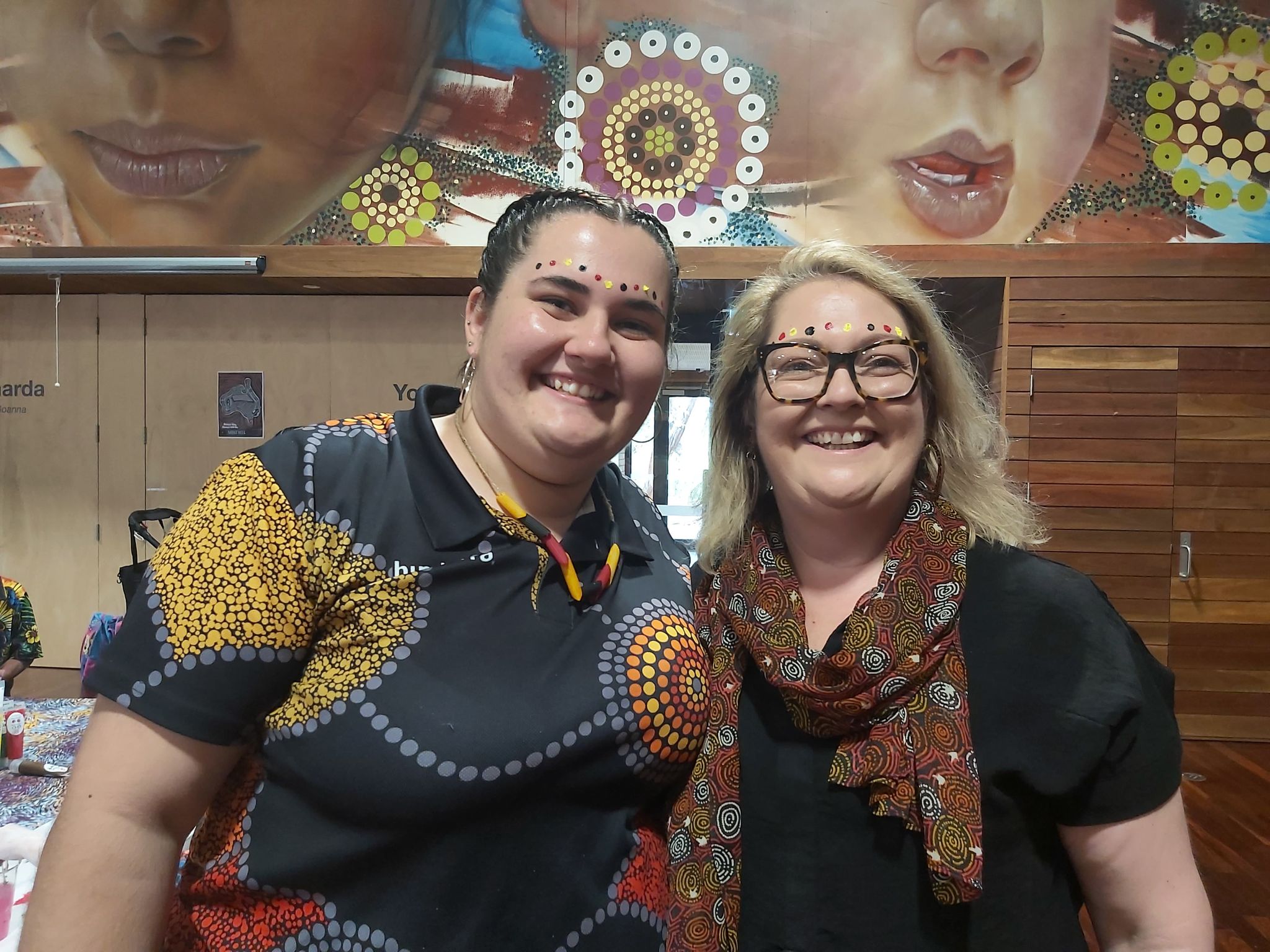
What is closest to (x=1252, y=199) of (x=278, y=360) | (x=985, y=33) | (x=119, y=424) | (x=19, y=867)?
(x=985, y=33)

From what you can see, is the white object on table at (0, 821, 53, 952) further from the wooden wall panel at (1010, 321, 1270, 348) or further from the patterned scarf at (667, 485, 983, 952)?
the wooden wall panel at (1010, 321, 1270, 348)

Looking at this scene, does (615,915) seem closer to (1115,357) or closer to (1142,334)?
(1115,357)

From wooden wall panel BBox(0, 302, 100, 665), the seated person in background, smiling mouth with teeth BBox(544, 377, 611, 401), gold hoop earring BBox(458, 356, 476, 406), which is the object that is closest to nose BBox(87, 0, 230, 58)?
wooden wall panel BBox(0, 302, 100, 665)

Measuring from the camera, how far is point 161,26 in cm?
466

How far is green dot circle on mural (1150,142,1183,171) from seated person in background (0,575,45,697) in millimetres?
6032

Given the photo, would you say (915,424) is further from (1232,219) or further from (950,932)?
(1232,219)

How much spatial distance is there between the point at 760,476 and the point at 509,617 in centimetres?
61

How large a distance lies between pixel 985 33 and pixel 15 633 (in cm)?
570

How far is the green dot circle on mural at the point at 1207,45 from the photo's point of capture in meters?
4.23

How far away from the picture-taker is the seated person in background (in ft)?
10.2

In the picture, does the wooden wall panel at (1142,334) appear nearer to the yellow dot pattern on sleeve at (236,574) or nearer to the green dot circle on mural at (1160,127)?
the green dot circle on mural at (1160,127)

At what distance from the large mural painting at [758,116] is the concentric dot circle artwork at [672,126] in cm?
1

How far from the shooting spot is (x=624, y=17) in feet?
14.2

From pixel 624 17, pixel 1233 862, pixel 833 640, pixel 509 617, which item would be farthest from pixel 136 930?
pixel 624 17
